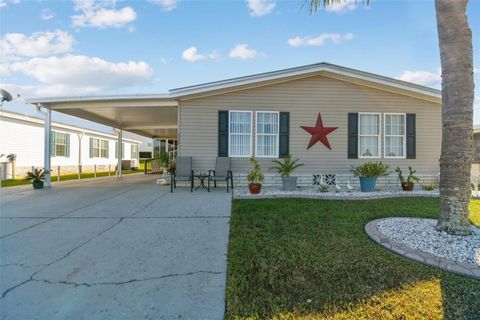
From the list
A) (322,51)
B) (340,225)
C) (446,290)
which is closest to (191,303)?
(446,290)

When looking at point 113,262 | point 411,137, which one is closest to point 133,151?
point 411,137

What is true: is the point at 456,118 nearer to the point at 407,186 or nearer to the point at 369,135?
the point at 407,186

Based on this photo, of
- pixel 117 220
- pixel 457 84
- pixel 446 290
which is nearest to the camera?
pixel 446 290

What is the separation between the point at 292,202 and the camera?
5.87m

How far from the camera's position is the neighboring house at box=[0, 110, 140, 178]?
1295cm

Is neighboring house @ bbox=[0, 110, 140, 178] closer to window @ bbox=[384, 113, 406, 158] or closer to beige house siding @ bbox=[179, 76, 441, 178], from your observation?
beige house siding @ bbox=[179, 76, 441, 178]

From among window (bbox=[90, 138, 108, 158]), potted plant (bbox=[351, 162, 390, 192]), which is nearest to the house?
potted plant (bbox=[351, 162, 390, 192])

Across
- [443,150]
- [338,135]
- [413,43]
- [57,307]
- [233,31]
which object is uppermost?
[233,31]

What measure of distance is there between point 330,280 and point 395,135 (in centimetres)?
784

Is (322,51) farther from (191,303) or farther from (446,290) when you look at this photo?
(191,303)

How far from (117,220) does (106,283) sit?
2.33m

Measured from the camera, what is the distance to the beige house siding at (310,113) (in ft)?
26.9

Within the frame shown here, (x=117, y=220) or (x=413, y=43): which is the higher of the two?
(x=413, y=43)

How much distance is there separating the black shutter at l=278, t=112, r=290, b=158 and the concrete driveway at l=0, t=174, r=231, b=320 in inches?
138
